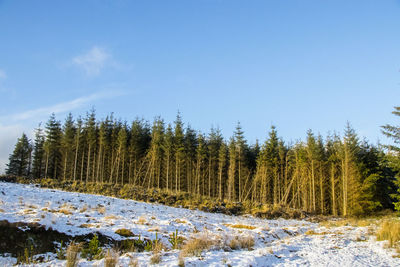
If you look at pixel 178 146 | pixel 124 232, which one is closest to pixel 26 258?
pixel 124 232

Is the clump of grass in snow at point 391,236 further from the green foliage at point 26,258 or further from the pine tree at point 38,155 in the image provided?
the pine tree at point 38,155

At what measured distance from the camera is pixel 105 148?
44562mm

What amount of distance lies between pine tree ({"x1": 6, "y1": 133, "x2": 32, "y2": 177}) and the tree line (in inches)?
6.8

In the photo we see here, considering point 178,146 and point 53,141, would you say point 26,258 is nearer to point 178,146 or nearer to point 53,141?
point 178,146

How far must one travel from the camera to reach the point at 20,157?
51969mm

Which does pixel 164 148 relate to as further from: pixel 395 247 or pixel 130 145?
pixel 395 247

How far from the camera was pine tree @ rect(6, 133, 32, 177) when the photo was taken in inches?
2004

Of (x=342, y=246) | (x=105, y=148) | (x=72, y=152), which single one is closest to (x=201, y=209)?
(x=342, y=246)

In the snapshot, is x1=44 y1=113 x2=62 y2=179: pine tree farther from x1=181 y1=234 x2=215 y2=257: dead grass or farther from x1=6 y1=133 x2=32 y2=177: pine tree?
x1=181 y1=234 x2=215 y2=257: dead grass

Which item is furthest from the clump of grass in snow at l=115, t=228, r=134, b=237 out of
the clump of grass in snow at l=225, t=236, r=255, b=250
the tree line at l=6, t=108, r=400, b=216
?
the tree line at l=6, t=108, r=400, b=216

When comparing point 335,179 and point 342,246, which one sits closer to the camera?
point 342,246

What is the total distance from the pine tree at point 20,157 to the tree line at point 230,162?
173 millimetres

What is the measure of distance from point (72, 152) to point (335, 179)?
43201 millimetres

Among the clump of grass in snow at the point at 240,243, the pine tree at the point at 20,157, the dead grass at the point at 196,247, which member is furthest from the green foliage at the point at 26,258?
the pine tree at the point at 20,157
